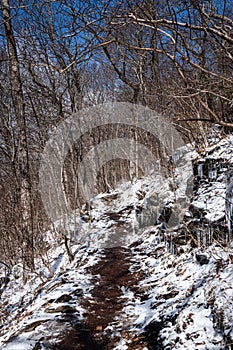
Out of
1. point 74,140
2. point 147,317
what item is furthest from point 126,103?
point 147,317

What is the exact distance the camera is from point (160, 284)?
4355 millimetres

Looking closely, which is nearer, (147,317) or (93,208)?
(147,317)

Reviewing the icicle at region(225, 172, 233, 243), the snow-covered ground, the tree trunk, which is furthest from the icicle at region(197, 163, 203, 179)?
the tree trunk

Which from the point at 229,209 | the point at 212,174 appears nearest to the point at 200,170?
the point at 212,174

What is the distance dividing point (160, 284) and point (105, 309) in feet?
3.22

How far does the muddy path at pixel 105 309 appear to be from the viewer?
3.10 meters

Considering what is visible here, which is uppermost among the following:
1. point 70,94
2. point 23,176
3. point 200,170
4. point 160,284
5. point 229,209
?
point 70,94

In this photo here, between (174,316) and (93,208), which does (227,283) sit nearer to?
(174,316)

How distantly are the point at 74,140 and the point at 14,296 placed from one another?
21.7ft

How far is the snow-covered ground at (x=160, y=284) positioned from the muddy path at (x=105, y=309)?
0.08 metres

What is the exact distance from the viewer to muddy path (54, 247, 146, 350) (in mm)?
3096

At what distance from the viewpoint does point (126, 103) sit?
14.4 meters

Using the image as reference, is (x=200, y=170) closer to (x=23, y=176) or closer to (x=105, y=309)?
(x=105, y=309)

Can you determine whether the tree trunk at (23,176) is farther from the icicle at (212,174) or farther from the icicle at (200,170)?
the icicle at (212,174)
